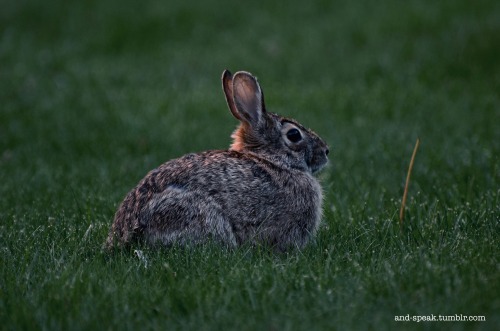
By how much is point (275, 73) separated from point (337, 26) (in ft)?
8.73

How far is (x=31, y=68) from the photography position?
13.8 m

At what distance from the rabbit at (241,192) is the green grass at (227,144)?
6.8 inches

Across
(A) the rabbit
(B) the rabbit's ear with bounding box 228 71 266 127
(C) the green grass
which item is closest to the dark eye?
(A) the rabbit

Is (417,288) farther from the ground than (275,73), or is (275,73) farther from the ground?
(275,73)

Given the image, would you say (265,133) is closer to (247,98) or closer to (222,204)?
(247,98)

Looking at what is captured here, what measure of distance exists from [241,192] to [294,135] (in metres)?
0.95

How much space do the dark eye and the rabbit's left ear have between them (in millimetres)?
271

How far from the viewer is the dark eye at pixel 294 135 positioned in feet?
20.3

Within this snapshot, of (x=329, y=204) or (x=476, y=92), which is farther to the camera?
(x=476, y=92)

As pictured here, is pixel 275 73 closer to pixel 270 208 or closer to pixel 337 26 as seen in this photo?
pixel 337 26

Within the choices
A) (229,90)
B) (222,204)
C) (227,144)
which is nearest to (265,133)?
(229,90)

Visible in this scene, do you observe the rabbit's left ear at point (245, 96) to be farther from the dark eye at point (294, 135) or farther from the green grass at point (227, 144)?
the green grass at point (227, 144)

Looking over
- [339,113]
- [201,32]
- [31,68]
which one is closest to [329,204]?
[339,113]

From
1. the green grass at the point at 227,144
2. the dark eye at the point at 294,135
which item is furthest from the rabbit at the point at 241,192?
the green grass at the point at 227,144
